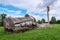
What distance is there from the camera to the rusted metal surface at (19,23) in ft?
50.9

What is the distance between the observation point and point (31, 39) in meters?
12.3

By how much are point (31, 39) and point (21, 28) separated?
11.4 feet

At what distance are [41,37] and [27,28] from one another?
3.36 m

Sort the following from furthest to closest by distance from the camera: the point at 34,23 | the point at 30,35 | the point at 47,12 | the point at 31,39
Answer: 1. the point at 47,12
2. the point at 34,23
3. the point at 30,35
4. the point at 31,39

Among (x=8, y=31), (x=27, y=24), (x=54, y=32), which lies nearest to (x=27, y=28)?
(x=27, y=24)

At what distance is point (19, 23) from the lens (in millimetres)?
15773

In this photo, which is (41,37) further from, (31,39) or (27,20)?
(27,20)

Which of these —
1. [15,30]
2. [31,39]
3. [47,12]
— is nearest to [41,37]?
[31,39]

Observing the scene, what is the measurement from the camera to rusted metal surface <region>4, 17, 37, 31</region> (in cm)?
1551

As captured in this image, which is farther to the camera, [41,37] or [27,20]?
[27,20]

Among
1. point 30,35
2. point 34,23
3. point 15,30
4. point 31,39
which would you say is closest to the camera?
point 31,39

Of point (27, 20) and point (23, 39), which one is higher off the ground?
point (27, 20)

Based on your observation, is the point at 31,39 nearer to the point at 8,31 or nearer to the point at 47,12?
the point at 8,31

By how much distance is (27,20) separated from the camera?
1606 cm
